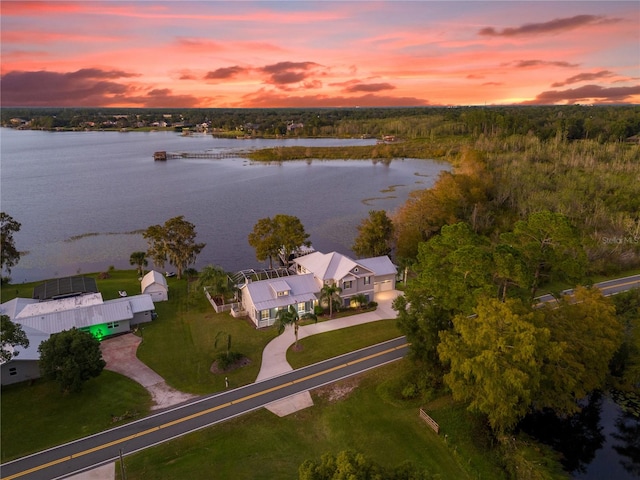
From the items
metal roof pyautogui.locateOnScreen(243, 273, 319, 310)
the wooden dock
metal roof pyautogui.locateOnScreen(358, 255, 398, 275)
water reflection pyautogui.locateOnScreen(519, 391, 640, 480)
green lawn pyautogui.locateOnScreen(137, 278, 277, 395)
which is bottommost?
water reflection pyautogui.locateOnScreen(519, 391, 640, 480)

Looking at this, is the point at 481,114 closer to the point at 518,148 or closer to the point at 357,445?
the point at 518,148

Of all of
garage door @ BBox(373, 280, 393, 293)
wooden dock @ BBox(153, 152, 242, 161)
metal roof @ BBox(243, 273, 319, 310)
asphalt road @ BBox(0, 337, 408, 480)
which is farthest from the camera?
wooden dock @ BBox(153, 152, 242, 161)

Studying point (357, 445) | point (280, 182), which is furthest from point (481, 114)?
point (357, 445)

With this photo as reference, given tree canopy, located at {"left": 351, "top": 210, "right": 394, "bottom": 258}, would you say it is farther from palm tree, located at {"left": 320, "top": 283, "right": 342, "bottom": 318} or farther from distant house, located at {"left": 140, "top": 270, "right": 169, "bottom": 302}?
distant house, located at {"left": 140, "top": 270, "right": 169, "bottom": 302}

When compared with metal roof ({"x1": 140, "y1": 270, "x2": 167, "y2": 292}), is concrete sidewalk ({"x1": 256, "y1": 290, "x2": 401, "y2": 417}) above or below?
below

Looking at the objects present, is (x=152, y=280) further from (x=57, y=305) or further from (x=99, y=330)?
(x=57, y=305)

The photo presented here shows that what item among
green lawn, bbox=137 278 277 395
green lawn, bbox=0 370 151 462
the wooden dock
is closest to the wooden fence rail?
green lawn, bbox=137 278 277 395
